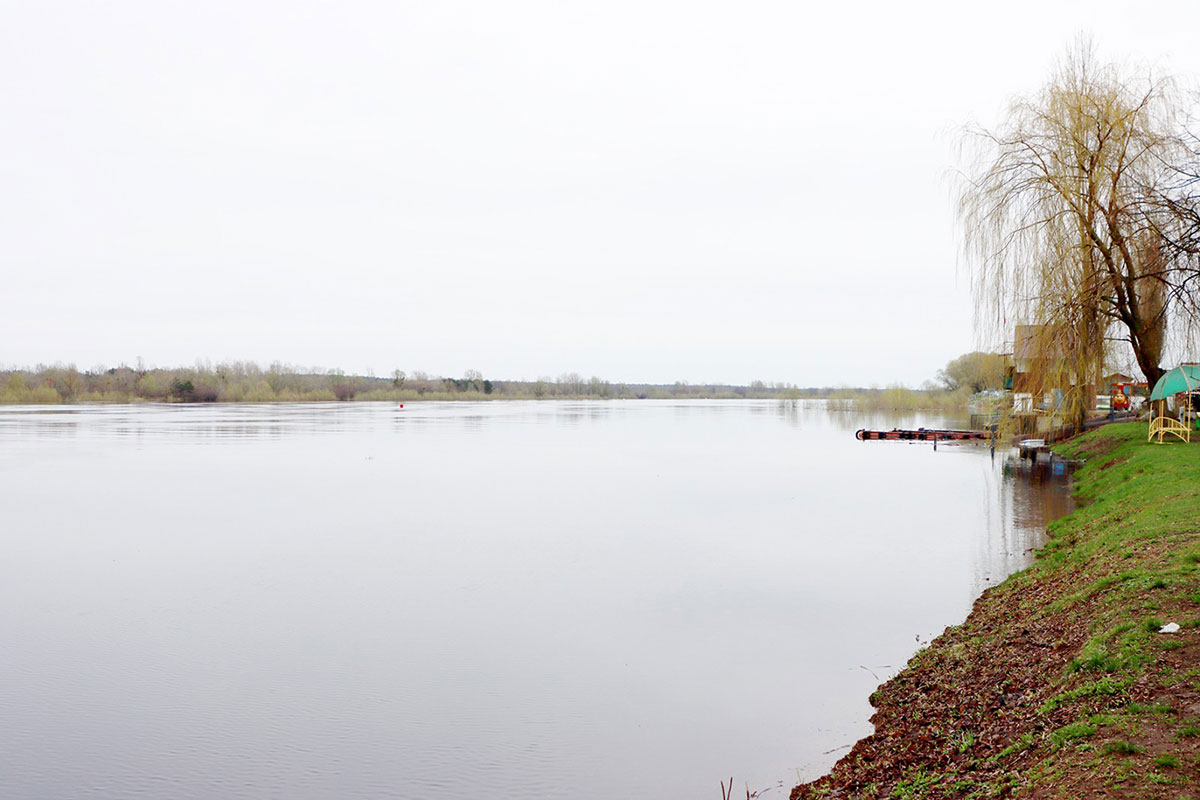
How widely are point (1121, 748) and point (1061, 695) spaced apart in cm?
106

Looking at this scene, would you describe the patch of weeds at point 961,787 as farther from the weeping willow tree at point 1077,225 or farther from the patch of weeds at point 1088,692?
the weeping willow tree at point 1077,225

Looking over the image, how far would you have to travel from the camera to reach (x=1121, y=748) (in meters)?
3.91

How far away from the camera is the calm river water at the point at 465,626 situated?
5465mm

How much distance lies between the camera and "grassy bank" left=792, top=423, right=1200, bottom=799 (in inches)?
154

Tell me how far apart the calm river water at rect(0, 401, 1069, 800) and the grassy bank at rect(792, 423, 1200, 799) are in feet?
1.61

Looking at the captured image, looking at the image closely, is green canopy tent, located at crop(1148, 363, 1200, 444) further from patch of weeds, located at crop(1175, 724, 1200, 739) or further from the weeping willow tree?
patch of weeds, located at crop(1175, 724, 1200, 739)

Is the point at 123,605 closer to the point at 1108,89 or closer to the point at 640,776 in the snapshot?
the point at 640,776

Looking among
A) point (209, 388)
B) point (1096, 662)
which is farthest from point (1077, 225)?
point (209, 388)

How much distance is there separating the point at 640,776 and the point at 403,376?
4784 inches

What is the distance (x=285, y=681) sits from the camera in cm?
680

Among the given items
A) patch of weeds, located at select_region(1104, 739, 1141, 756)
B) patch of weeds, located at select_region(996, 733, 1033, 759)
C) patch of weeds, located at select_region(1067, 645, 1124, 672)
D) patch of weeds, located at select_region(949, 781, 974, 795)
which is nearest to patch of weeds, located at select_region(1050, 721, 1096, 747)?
patch of weeds, located at select_region(996, 733, 1033, 759)

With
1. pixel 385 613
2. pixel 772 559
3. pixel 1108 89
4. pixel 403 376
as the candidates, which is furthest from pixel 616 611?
pixel 403 376

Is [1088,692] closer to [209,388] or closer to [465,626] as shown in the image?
→ [465,626]

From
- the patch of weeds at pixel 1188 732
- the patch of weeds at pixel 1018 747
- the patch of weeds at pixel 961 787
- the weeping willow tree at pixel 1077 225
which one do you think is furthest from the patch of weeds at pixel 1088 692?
the weeping willow tree at pixel 1077 225
